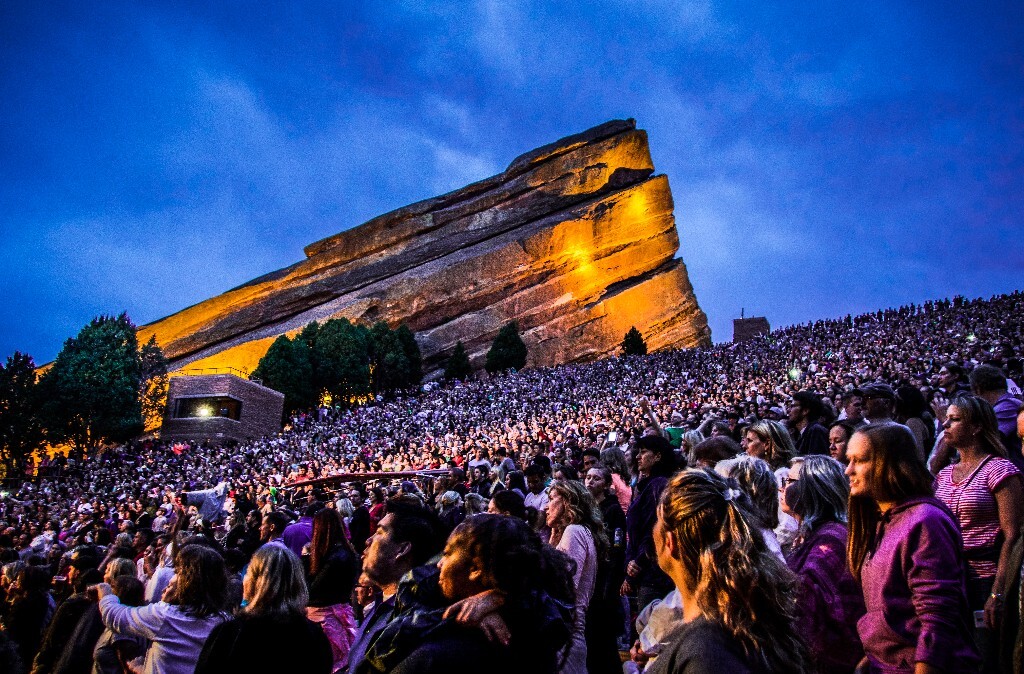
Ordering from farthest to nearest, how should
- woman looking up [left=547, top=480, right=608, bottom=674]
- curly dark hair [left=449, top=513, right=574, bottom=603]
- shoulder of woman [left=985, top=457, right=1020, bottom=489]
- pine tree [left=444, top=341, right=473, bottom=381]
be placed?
pine tree [left=444, top=341, right=473, bottom=381] → woman looking up [left=547, top=480, right=608, bottom=674] → shoulder of woman [left=985, top=457, right=1020, bottom=489] → curly dark hair [left=449, top=513, right=574, bottom=603]

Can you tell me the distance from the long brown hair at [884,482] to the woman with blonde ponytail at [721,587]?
845 mm

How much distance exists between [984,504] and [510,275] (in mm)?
64525

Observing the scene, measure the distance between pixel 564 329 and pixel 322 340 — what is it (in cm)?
2152

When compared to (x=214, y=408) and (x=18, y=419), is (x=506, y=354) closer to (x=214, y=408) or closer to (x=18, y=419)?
(x=214, y=408)

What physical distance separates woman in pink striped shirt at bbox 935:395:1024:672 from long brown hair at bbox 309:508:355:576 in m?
3.12

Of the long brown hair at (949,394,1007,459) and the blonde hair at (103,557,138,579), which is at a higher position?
the long brown hair at (949,394,1007,459)

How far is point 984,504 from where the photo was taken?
123 inches

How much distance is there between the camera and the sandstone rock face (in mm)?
65125

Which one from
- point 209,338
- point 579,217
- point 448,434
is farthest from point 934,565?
point 209,338

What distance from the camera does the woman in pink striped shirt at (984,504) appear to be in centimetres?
285

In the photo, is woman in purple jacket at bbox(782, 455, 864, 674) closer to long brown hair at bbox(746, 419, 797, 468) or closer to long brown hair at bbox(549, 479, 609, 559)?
long brown hair at bbox(549, 479, 609, 559)

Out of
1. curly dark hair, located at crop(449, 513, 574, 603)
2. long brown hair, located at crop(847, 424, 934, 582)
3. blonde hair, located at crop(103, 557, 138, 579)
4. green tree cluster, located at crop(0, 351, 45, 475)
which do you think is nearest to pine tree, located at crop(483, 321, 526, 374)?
green tree cluster, located at crop(0, 351, 45, 475)

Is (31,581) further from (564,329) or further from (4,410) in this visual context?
(564,329)

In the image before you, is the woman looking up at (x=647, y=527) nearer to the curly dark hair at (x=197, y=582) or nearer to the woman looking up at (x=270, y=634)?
the woman looking up at (x=270, y=634)
